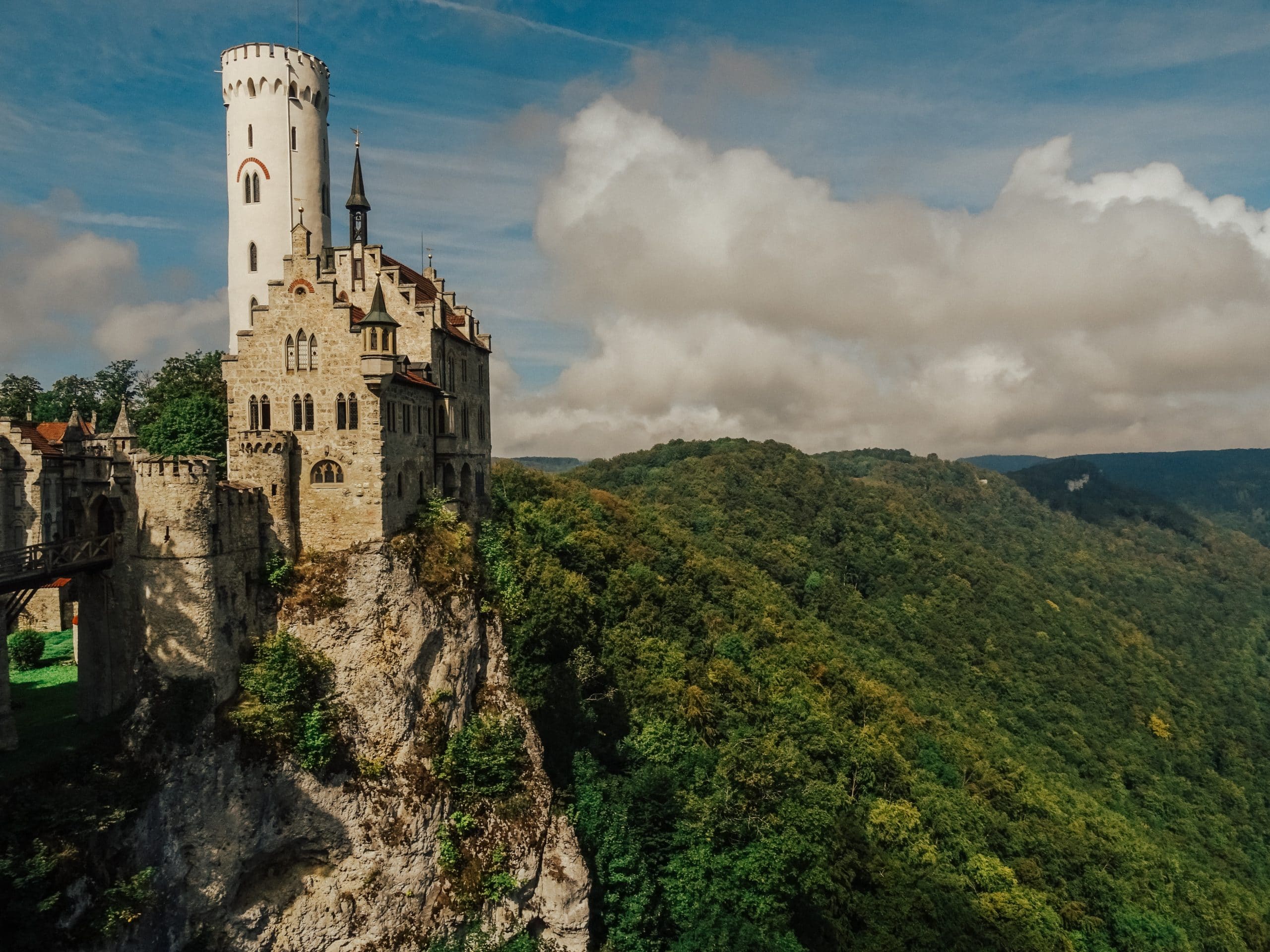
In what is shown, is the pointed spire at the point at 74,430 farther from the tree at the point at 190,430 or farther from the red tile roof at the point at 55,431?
the tree at the point at 190,430

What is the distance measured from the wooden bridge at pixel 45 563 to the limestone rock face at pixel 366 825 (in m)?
6.10

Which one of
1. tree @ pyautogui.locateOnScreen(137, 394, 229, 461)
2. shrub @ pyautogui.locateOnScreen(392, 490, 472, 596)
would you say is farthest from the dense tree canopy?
shrub @ pyautogui.locateOnScreen(392, 490, 472, 596)

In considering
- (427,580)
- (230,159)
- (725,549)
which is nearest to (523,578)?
(427,580)

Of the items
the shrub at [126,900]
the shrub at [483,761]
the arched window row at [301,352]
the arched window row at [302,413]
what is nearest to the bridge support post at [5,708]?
the shrub at [126,900]

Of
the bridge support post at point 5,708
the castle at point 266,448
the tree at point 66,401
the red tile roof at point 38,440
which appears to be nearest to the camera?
the bridge support post at point 5,708

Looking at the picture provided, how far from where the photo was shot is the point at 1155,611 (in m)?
190

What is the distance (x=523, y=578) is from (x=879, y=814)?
3170cm

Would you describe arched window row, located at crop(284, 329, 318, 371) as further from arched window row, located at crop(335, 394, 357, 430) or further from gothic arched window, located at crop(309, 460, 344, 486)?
gothic arched window, located at crop(309, 460, 344, 486)

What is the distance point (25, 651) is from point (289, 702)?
20407 millimetres

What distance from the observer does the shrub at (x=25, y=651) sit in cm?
4116

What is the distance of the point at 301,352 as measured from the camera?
35.8 m

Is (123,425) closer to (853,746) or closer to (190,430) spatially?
(190,430)

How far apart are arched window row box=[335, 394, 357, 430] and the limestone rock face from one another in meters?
5.85

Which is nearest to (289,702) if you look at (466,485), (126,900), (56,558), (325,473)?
(126,900)
